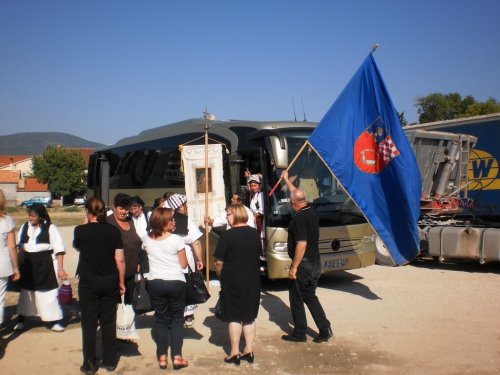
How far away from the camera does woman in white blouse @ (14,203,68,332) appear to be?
6.76 meters

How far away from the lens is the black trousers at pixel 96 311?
17.5ft

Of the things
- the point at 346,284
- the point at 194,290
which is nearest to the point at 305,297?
the point at 194,290

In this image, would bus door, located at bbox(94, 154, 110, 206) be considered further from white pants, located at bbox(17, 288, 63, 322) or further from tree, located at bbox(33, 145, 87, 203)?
tree, located at bbox(33, 145, 87, 203)

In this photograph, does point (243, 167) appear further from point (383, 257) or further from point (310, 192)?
point (383, 257)

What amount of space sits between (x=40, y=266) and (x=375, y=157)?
17.1 ft

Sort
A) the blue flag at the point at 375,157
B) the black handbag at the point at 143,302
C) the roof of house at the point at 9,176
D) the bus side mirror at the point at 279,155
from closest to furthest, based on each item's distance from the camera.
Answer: the black handbag at the point at 143,302
the blue flag at the point at 375,157
the bus side mirror at the point at 279,155
the roof of house at the point at 9,176

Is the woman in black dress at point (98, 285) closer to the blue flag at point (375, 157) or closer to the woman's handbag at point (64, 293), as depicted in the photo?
the woman's handbag at point (64, 293)

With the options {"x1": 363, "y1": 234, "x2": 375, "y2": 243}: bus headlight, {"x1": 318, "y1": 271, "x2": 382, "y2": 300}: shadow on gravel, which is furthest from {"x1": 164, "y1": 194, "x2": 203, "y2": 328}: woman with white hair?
{"x1": 363, "y1": 234, "x2": 375, "y2": 243}: bus headlight

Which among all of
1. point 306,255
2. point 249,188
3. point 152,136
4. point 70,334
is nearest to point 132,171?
point 152,136

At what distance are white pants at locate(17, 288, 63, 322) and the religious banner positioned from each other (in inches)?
105

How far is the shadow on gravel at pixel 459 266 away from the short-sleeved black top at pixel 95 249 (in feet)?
30.2

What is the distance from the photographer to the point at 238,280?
555 centimetres

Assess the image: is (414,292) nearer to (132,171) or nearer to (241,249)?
(241,249)

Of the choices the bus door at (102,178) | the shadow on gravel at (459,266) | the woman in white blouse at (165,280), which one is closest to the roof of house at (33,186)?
the bus door at (102,178)
